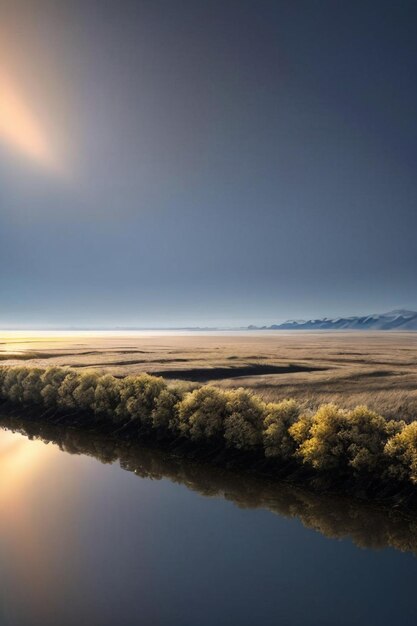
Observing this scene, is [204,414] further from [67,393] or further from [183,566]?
[67,393]

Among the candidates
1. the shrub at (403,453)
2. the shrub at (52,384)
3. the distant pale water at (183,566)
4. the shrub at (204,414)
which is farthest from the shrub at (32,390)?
the shrub at (403,453)

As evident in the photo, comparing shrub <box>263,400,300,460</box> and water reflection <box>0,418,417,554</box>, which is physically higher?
shrub <box>263,400,300,460</box>

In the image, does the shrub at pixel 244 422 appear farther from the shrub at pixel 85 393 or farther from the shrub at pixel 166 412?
the shrub at pixel 85 393

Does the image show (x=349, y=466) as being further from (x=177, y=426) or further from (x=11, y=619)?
(x=11, y=619)

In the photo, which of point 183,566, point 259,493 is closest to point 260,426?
point 259,493

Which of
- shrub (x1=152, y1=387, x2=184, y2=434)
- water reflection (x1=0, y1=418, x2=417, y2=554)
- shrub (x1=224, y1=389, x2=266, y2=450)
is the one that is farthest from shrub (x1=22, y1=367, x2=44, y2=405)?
shrub (x1=224, y1=389, x2=266, y2=450)

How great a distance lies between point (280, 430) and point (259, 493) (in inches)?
170

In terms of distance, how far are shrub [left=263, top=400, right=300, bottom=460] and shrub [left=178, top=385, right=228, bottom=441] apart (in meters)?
4.06

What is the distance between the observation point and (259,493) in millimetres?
25328

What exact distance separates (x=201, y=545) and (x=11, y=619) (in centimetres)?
833

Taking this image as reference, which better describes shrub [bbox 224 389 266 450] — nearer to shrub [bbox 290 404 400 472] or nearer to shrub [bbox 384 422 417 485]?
shrub [bbox 290 404 400 472]

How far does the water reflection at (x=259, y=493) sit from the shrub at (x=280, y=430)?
82.0 inches

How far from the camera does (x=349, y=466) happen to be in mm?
24734

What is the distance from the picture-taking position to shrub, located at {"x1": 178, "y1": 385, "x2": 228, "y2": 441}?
31594 millimetres
